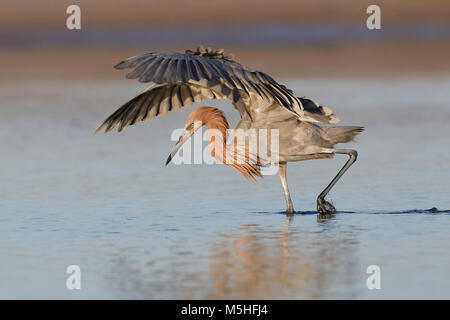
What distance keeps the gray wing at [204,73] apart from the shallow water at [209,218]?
1307 mm

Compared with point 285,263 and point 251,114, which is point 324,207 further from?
point 285,263

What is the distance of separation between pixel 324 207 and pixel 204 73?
7.81 feet

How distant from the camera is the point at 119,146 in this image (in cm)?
1642

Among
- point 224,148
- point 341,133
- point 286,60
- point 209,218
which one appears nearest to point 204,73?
point 209,218

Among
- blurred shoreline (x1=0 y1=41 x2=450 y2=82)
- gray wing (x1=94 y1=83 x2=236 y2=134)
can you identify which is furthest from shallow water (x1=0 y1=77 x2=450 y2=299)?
blurred shoreline (x1=0 y1=41 x2=450 y2=82)

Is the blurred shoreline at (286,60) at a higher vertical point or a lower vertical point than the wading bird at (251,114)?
higher

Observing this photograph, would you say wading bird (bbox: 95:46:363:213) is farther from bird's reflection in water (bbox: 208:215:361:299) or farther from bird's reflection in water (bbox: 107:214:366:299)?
bird's reflection in water (bbox: 107:214:366:299)

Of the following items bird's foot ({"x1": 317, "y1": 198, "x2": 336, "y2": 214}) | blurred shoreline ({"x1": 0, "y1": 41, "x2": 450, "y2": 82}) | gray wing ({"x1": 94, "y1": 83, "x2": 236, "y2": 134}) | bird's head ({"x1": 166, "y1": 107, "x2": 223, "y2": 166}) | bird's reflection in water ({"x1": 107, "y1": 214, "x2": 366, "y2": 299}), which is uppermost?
blurred shoreline ({"x1": 0, "y1": 41, "x2": 450, "y2": 82})

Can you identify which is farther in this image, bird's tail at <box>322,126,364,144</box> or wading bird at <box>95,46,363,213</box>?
bird's tail at <box>322,126,364,144</box>

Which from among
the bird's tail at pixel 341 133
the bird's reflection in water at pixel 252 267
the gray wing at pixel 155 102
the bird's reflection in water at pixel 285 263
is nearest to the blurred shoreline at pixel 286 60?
the gray wing at pixel 155 102

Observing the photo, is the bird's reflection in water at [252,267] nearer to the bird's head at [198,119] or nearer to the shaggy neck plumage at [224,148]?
the shaggy neck plumage at [224,148]

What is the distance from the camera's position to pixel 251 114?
11.7 metres

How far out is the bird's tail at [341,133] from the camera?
11.8 metres

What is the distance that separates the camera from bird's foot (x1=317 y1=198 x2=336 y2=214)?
1134 centimetres
